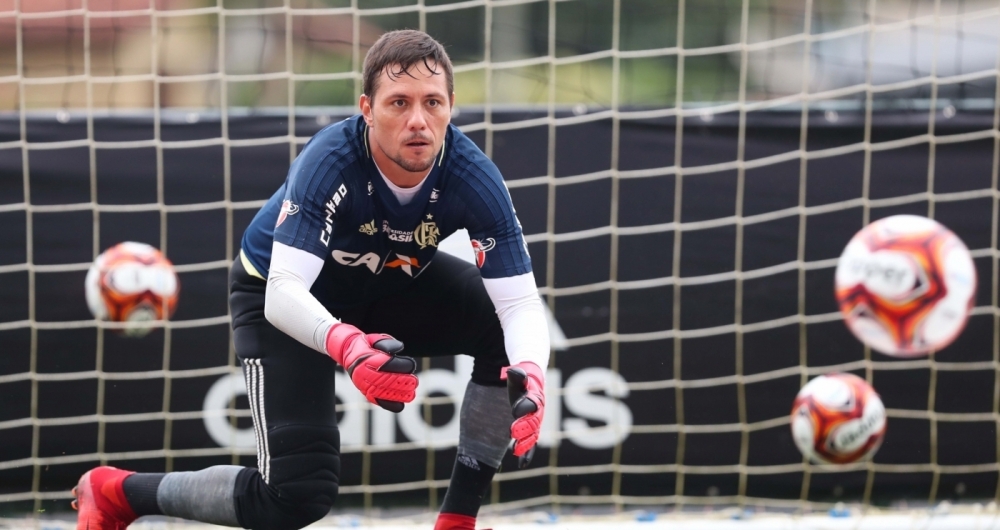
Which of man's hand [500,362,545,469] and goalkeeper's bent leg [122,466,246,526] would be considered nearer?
man's hand [500,362,545,469]

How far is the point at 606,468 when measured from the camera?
5469mm

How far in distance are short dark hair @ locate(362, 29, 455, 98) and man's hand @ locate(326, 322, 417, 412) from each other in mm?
697

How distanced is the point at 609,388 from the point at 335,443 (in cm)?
245

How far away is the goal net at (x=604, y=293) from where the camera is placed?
531 centimetres

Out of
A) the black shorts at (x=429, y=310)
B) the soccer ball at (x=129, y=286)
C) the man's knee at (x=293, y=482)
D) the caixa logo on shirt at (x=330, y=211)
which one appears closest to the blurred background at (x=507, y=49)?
the soccer ball at (x=129, y=286)

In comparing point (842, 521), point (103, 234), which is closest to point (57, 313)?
point (103, 234)

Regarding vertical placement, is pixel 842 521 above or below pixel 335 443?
below

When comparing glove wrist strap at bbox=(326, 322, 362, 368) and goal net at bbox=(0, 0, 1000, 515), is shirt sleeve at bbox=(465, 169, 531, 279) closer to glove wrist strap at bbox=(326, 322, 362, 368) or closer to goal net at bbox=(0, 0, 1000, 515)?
glove wrist strap at bbox=(326, 322, 362, 368)

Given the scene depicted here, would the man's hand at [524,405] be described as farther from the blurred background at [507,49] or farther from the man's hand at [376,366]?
the blurred background at [507,49]

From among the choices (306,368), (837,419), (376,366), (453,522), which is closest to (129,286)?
(306,368)

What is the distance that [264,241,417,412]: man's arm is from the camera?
8.96 ft

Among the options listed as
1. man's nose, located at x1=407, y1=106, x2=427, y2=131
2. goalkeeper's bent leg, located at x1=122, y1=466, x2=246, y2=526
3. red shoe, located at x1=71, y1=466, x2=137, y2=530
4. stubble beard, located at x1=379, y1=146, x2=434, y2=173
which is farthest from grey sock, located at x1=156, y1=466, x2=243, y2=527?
man's nose, located at x1=407, y1=106, x2=427, y2=131

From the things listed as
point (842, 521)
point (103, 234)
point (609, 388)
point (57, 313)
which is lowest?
point (842, 521)

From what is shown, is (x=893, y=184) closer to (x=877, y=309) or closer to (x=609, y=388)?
(x=877, y=309)
